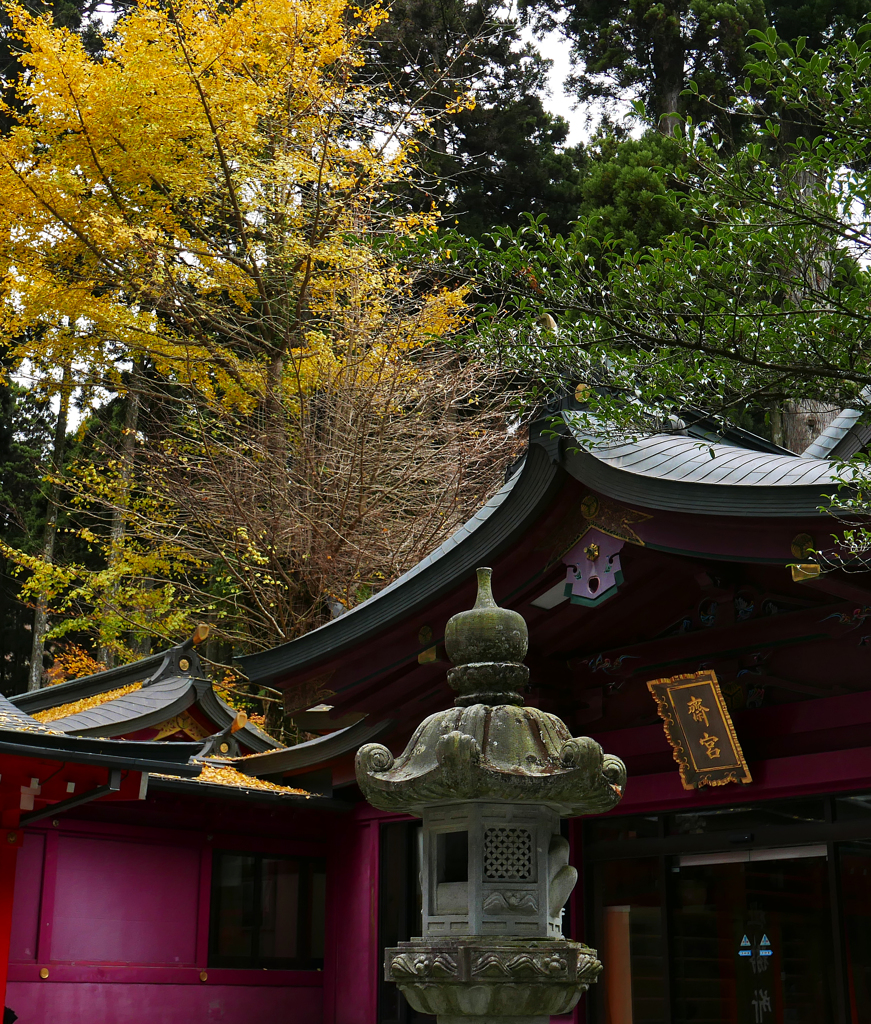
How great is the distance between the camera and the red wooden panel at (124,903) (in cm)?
973

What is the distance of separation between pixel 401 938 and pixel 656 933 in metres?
2.73

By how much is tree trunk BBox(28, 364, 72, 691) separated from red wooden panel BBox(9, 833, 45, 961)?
30.5 feet

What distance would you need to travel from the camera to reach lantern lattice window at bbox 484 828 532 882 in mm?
4516

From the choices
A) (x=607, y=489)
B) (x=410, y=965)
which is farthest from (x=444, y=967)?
(x=607, y=489)

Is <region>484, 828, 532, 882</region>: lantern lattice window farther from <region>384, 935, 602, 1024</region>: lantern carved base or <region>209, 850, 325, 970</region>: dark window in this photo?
<region>209, 850, 325, 970</region>: dark window

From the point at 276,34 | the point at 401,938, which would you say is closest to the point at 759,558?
the point at 401,938

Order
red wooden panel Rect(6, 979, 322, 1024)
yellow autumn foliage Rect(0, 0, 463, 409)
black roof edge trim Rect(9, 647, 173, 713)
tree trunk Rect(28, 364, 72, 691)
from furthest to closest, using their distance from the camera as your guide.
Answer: tree trunk Rect(28, 364, 72, 691)
yellow autumn foliage Rect(0, 0, 463, 409)
black roof edge trim Rect(9, 647, 173, 713)
red wooden panel Rect(6, 979, 322, 1024)

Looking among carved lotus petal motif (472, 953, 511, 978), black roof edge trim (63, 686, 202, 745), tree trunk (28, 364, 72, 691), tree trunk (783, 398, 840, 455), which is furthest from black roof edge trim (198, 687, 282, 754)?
tree trunk (783, 398, 840, 455)

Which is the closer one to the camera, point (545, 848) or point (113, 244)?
point (545, 848)

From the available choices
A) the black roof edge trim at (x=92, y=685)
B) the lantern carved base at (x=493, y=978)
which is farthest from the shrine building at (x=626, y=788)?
the black roof edge trim at (x=92, y=685)

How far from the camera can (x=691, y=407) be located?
4.84 meters

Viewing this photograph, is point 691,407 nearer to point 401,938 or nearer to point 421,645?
point 421,645

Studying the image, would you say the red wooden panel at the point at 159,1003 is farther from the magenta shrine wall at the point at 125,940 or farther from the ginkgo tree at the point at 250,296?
the ginkgo tree at the point at 250,296

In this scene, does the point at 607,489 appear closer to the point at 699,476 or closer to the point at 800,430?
the point at 699,476
